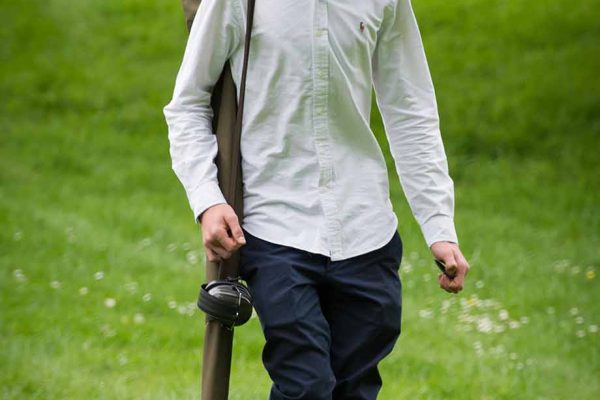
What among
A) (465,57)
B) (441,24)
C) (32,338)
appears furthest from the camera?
(441,24)

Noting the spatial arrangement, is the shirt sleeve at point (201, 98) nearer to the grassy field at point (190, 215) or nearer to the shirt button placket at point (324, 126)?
the shirt button placket at point (324, 126)

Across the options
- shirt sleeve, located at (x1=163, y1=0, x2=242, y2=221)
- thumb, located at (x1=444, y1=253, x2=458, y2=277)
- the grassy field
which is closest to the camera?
shirt sleeve, located at (x1=163, y1=0, x2=242, y2=221)

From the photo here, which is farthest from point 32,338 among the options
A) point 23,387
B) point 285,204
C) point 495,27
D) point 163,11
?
point 163,11

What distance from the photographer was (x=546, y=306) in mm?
8094

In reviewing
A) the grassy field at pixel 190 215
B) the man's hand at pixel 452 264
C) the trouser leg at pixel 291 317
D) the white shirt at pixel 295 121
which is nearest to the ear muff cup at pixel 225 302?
the trouser leg at pixel 291 317

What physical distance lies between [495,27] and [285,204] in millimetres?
12426

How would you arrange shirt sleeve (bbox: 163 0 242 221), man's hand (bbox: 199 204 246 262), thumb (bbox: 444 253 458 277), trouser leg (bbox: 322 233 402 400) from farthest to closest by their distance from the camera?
thumb (bbox: 444 253 458 277), trouser leg (bbox: 322 233 402 400), shirt sleeve (bbox: 163 0 242 221), man's hand (bbox: 199 204 246 262)

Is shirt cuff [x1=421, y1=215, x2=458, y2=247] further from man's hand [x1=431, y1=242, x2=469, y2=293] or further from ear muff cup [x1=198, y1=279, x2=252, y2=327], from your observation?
ear muff cup [x1=198, y1=279, x2=252, y2=327]

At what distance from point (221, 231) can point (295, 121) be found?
0.40 metres

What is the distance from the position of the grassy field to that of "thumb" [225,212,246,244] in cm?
279

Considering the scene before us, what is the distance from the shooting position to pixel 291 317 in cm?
327

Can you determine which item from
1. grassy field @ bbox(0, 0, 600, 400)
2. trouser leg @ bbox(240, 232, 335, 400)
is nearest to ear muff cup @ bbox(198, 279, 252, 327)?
trouser leg @ bbox(240, 232, 335, 400)

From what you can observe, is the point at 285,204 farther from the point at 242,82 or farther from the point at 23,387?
the point at 23,387

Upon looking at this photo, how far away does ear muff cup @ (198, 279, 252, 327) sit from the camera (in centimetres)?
323
